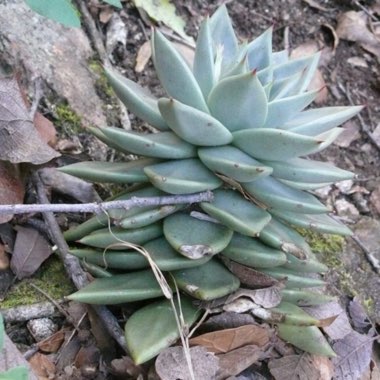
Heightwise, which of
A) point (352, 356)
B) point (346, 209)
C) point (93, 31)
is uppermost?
point (93, 31)

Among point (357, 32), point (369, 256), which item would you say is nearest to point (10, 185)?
point (369, 256)

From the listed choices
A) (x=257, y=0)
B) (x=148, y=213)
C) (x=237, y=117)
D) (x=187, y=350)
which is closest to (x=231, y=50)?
(x=237, y=117)

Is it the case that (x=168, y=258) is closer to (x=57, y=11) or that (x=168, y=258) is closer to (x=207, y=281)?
(x=207, y=281)

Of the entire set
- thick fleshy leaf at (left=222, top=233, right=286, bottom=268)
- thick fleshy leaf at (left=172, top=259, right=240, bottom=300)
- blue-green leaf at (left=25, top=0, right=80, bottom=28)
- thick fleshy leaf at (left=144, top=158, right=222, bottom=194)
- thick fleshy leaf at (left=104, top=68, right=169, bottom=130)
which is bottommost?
thick fleshy leaf at (left=172, top=259, right=240, bottom=300)

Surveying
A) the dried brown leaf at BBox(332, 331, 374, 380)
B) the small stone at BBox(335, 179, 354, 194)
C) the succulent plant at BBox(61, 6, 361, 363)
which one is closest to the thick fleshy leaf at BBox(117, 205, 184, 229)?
the succulent plant at BBox(61, 6, 361, 363)

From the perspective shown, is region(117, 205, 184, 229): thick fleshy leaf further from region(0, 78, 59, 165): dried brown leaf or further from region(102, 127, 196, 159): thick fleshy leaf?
region(0, 78, 59, 165): dried brown leaf
